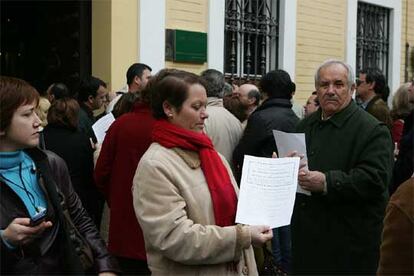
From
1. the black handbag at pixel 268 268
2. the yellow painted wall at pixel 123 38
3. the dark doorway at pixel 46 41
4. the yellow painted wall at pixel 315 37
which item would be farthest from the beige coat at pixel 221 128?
the yellow painted wall at pixel 315 37

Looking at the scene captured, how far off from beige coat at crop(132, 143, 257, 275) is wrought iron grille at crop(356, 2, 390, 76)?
10865 millimetres

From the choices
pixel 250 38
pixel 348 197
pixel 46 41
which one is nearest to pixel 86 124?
pixel 348 197

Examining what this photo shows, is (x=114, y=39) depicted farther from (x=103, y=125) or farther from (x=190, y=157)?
(x=190, y=157)

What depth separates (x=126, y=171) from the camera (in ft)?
15.5

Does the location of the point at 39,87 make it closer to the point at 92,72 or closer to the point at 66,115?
the point at 92,72

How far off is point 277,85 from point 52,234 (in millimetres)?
3556

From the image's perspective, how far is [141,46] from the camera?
28.6ft

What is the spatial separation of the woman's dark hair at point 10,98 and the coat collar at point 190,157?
2.31ft

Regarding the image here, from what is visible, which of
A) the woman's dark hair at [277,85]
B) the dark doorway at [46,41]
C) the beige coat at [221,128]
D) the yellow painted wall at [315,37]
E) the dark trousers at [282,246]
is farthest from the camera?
the yellow painted wall at [315,37]

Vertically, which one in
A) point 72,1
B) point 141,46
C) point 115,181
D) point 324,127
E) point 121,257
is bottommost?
point 121,257

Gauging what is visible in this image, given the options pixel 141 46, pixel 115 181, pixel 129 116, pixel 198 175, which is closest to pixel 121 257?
pixel 115 181

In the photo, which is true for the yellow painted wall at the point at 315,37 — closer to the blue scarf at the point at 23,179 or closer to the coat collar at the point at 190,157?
the coat collar at the point at 190,157

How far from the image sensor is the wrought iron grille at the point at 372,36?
43.9ft

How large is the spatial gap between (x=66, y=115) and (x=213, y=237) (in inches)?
108
